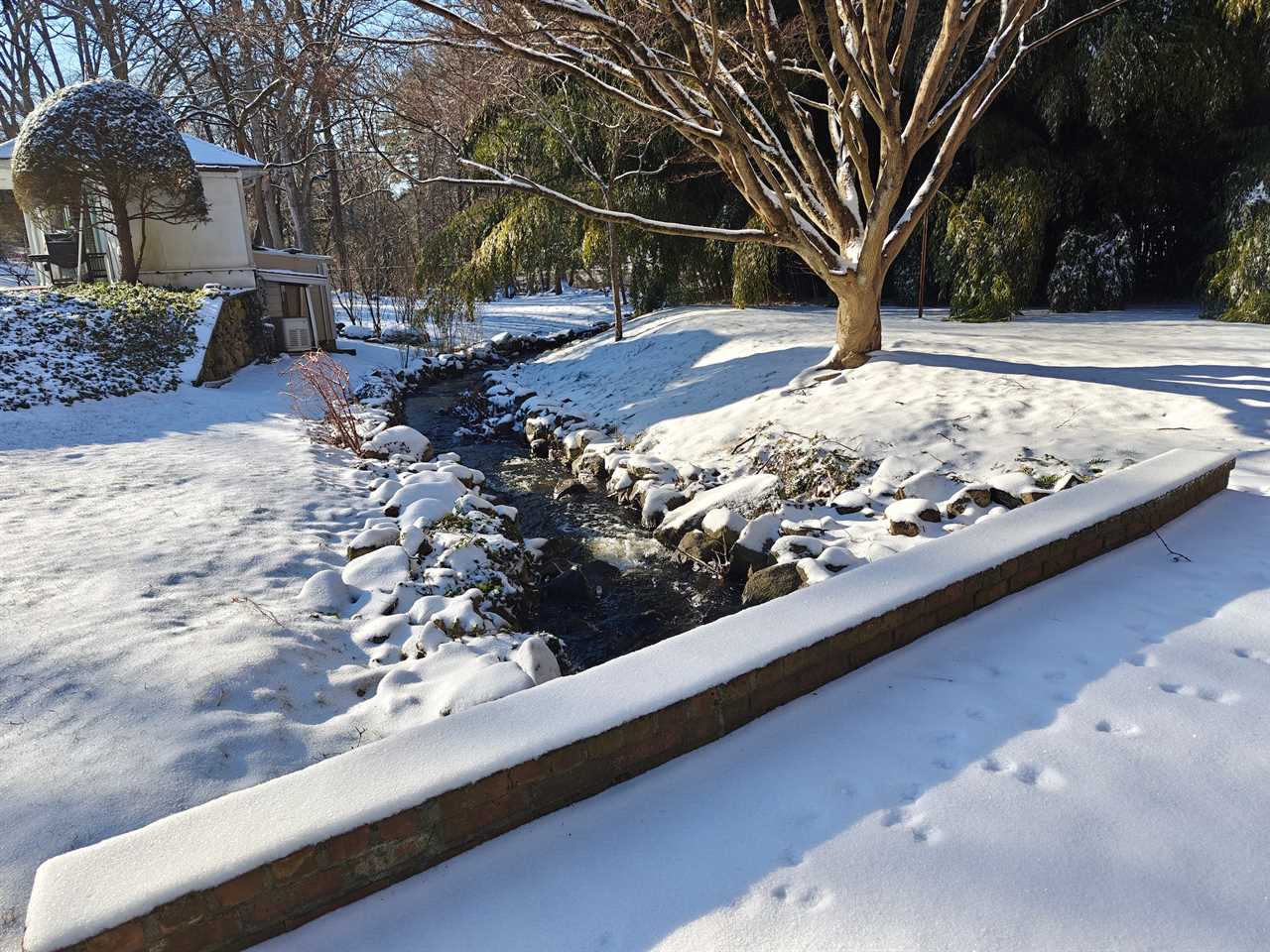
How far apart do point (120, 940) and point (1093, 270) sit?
12242 millimetres

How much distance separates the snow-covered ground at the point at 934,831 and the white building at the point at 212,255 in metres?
13.1

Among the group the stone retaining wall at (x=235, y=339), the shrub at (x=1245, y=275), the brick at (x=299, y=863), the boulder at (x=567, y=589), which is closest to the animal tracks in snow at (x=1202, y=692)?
the brick at (x=299, y=863)

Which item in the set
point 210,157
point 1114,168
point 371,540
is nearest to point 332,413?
point 371,540

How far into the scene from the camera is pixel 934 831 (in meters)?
1.98

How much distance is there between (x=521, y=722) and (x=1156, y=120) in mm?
11439

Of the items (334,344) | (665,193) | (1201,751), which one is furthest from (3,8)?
(1201,751)

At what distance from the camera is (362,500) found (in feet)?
19.0

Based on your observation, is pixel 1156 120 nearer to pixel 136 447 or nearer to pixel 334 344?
pixel 136 447

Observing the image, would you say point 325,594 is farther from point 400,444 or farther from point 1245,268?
point 1245,268

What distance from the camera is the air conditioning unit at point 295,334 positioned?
1327 cm

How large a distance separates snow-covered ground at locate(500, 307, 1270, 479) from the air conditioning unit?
563 cm

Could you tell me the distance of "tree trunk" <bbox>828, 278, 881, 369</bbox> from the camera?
720cm

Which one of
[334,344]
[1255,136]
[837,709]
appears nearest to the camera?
[837,709]

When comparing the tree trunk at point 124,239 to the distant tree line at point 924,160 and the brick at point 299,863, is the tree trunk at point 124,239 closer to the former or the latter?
the distant tree line at point 924,160
